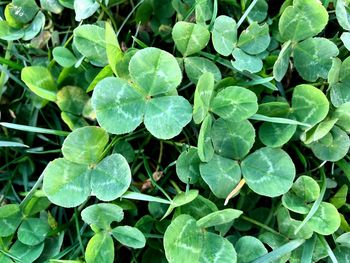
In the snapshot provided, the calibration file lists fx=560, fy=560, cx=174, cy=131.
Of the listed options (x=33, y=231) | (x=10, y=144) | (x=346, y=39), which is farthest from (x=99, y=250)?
(x=346, y=39)

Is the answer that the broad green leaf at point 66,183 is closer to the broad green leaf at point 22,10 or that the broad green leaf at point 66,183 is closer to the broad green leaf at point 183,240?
the broad green leaf at point 183,240

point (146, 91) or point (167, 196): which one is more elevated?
point (146, 91)

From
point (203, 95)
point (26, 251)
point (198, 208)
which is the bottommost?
point (26, 251)

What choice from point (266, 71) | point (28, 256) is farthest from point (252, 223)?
point (28, 256)

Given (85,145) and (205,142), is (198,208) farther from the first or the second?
(85,145)

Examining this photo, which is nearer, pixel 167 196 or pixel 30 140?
pixel 167 196

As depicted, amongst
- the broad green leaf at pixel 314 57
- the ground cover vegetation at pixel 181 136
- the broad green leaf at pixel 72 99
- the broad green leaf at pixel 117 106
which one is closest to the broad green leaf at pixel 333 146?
the ground cover vegetation at pixel 181 136

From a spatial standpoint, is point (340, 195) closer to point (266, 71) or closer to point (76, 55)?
point (266, 71)
